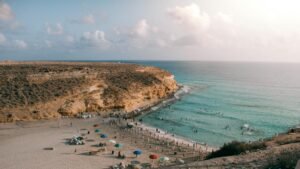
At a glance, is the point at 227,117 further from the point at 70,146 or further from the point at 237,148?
the point at 237,148

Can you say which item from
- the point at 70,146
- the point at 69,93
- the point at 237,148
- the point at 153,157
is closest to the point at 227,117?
the point at 153,157

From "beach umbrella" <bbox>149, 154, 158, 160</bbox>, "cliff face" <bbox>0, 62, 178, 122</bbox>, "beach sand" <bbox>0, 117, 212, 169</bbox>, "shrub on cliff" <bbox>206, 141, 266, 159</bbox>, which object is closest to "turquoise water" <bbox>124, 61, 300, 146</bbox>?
"beach sand" <bbox>0, 117, 212, 169</bbox>

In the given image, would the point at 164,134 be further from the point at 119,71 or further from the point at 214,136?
the point at 119,71

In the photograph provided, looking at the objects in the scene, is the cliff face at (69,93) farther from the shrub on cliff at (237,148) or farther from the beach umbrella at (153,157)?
the shrub on cliff at (237,148)

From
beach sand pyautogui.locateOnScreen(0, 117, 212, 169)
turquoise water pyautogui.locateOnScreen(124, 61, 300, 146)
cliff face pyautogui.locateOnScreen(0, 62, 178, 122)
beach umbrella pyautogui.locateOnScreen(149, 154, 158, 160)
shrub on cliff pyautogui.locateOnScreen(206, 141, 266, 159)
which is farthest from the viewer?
cliff face pyautogui.locateOnScreen(0, 62, 178, 122)

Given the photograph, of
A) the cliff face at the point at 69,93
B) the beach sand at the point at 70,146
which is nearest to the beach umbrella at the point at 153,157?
the beach sand at the point at 70,146

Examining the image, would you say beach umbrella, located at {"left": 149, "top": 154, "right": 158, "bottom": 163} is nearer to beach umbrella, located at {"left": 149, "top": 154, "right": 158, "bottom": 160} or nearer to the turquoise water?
beach umbrella, located at {"left": 149, "top": 154, "right": 158, "bottom": 160}

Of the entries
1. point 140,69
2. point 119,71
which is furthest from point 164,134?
point 140,69
